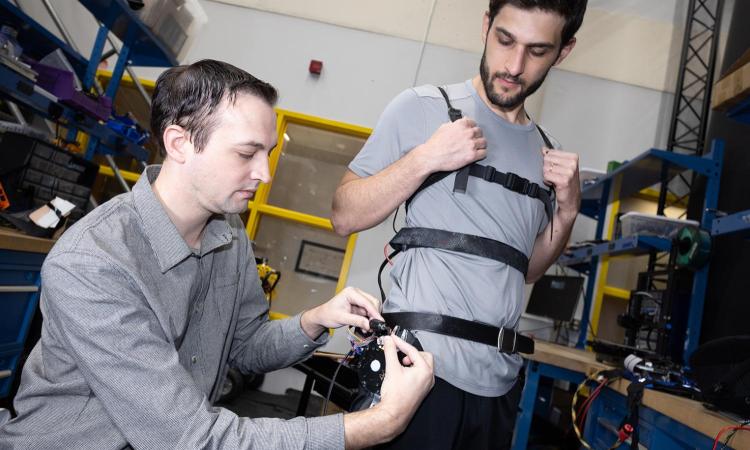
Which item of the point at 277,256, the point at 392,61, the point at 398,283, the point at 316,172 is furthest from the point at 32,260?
the point at 392,61

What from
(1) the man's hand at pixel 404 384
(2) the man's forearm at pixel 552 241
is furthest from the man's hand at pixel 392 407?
(2) the man's forearm at pixel 552 241

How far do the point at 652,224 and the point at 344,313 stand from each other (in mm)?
2584

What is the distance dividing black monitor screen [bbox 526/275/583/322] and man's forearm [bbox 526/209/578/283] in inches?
109

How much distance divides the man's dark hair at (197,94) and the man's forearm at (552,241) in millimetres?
789

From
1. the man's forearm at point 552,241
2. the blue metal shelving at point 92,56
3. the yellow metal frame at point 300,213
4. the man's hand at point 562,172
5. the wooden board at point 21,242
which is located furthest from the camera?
the yellow metal frame at point 300,213

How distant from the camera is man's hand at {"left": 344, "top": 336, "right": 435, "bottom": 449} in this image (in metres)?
0.92

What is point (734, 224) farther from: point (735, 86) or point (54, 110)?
point (54, 110)

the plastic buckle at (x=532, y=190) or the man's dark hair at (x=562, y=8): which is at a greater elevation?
the man's dark hair at (x=562, y=8)

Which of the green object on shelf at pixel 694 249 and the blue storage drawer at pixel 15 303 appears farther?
the green object on shelf at pixel 694 249

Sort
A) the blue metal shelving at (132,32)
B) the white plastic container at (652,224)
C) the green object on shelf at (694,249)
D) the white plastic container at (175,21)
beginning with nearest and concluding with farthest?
the green object on shelf at (694,249)
the blue metal shelving at (132,32)
the white plastic container at (175,21)
the white plastic container at (652,224)

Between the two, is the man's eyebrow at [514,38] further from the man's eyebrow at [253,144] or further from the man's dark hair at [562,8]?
the man's eyebrow at [253,144]

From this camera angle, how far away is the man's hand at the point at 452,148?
112 centimetres

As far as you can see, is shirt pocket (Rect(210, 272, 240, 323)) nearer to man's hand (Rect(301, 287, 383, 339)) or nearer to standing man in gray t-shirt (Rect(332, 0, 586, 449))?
man's hand (Rect(301, 287, 383, 339))

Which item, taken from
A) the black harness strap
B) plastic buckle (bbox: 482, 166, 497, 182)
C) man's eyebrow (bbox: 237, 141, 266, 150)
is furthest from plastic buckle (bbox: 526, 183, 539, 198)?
man's eyebrow (bbox: 237, 141, 266, 150)
